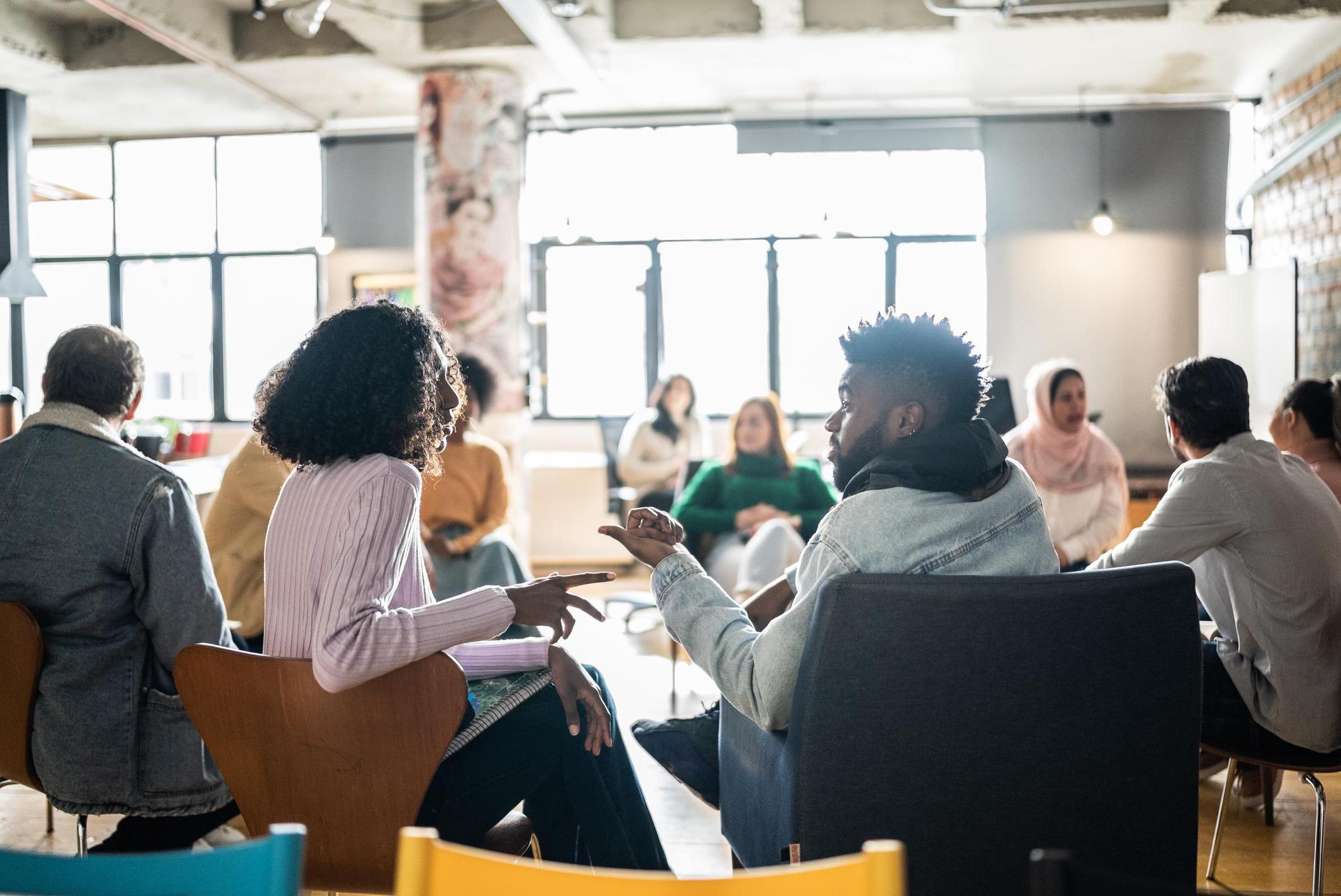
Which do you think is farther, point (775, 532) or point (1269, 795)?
point (775, 532)

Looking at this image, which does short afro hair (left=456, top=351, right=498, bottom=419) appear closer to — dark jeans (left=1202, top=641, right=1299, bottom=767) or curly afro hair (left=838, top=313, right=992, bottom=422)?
curly afro hair (left=838, top=313, right=992, bottom=422)

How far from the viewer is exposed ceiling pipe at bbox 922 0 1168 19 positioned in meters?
5.90

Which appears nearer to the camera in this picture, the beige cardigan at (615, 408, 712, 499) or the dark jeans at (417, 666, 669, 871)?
the dark jeans at (417, 666, 669, 871)

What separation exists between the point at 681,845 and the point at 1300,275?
510cm

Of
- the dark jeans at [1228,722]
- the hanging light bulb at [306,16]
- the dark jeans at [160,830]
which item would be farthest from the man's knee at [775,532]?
the hanging light bulb at [306,16]

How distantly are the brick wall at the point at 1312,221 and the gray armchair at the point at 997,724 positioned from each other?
189 inches

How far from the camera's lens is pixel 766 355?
9.09m

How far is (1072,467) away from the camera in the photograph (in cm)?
455

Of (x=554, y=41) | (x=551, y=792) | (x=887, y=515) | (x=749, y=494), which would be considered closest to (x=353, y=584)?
(x=551, y=792)

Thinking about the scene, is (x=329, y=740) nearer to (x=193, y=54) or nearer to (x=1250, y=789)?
(x=1250, y=789)

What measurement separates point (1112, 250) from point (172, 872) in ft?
28.4

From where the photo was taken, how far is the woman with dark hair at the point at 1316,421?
114 inches

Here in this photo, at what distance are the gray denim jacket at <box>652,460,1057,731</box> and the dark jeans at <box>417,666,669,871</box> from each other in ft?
0.82

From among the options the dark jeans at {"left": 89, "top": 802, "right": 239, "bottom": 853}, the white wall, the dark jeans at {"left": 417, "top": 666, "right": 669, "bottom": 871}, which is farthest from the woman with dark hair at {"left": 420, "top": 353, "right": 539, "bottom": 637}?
the white wall
